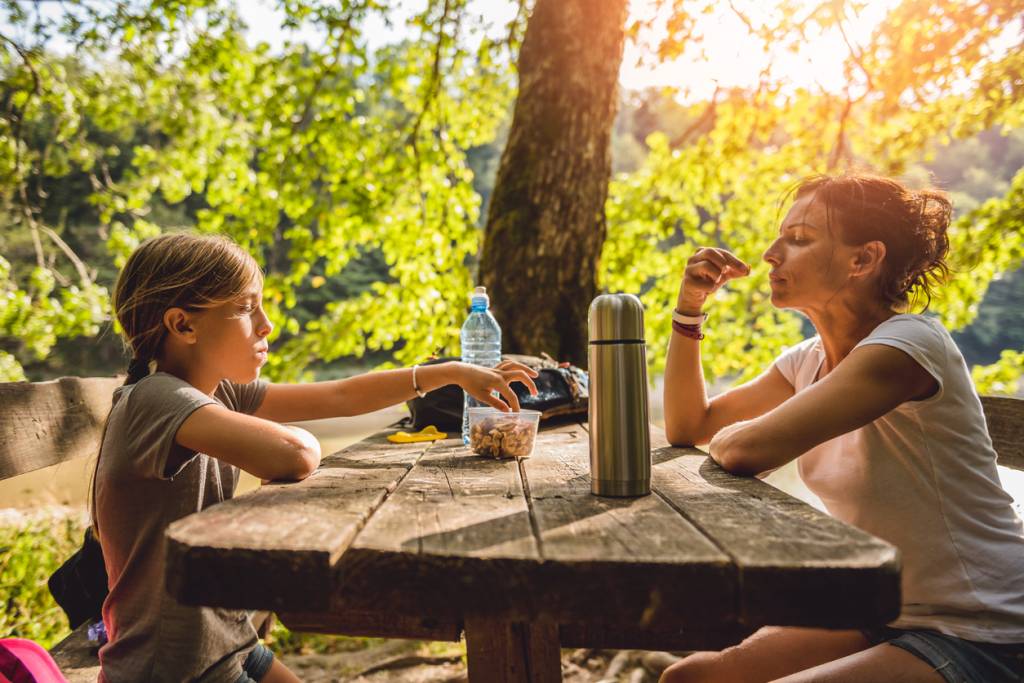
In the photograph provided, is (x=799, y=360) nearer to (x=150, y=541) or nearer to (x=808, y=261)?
(x=808, y=261)

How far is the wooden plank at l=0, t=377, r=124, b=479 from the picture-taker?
1722 mm

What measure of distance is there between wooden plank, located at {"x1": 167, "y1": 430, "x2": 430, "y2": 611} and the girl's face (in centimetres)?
62

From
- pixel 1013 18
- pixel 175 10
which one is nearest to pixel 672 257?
pixel 1013 18

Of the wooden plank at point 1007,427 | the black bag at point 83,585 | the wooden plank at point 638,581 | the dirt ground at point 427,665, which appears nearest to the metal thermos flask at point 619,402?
the wooden plank at point 638,581

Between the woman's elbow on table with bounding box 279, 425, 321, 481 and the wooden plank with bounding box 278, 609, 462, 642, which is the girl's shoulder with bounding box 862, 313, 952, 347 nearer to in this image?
the wooden plank with bounding box 278, 609, 462, 642

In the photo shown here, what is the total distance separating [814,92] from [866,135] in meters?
1.01

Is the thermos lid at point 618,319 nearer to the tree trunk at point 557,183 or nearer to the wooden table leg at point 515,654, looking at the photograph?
the wooden table leg at point 515,654

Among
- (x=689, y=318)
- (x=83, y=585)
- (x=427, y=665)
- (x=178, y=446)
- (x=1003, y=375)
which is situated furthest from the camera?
(x=1003, y=375)

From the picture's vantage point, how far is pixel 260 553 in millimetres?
766

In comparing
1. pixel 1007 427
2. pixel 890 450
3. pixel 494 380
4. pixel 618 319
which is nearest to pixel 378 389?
pixel 494 380

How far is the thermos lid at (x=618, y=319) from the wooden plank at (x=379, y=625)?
613 mm

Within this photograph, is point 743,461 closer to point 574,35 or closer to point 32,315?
point 574,35

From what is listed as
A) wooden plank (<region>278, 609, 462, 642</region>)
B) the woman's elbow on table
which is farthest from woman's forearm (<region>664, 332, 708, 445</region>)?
the woman's elbow on table

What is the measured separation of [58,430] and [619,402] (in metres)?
1.73
